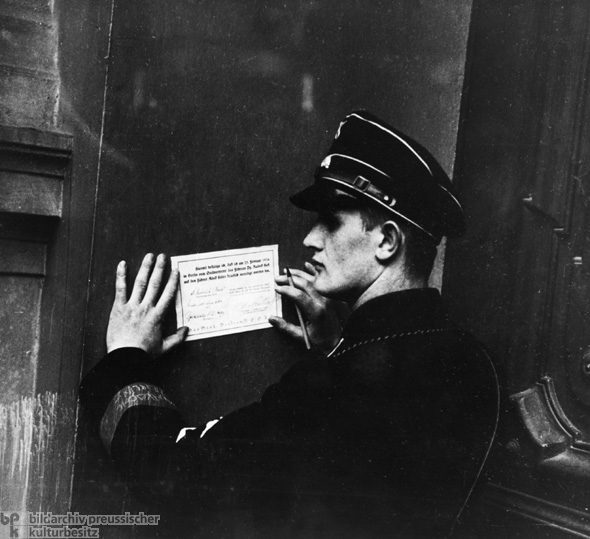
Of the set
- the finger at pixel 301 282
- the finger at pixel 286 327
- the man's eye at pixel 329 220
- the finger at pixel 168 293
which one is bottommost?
the finger at pixel 286 327

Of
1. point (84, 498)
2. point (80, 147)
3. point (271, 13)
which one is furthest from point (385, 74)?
point (84, 498)

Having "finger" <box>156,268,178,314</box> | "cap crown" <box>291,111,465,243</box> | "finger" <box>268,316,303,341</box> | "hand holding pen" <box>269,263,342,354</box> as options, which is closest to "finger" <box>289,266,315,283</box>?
"hand holding pen" <box>269,263,342,354</box>

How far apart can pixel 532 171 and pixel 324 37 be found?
793mm

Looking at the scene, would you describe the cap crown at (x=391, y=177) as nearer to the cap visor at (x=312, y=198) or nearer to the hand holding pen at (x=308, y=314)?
the cap visor at (x=312, y=198)

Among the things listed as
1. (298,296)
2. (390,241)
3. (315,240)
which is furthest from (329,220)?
(298,296)

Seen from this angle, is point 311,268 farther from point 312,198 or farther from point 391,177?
point 391,177

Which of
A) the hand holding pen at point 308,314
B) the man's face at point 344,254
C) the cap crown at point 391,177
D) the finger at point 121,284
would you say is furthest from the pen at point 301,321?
the finger at point 121,284

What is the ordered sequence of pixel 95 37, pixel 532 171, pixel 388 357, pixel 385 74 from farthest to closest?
pixel 385 74 → pixel 532 171 → pixel 95 37 → pixel 388 357

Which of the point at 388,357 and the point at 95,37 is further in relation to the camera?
the point at 95,37

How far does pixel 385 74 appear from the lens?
2408 mm

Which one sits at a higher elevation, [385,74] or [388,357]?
[385,74]

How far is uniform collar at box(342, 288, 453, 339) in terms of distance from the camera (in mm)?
1923

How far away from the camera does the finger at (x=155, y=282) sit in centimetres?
207

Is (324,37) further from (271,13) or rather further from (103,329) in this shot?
(103,329)
